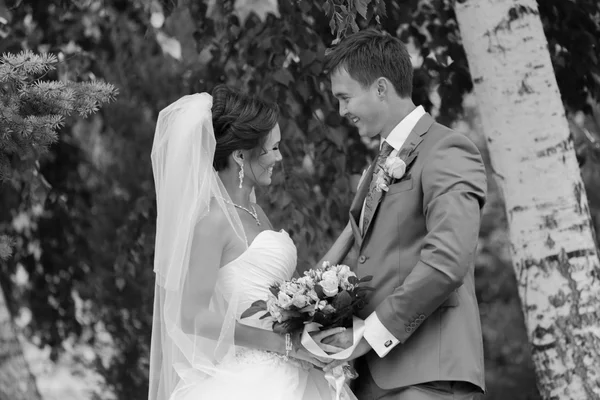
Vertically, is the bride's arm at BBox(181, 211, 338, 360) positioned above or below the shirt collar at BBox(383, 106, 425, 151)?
below

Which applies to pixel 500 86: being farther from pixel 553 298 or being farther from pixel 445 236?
pixel 445 236

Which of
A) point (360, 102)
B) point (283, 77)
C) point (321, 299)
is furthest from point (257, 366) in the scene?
point (283, 77)

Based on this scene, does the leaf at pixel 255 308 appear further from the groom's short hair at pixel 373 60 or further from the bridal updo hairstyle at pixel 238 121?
the groom's short hair at pixel 373 60

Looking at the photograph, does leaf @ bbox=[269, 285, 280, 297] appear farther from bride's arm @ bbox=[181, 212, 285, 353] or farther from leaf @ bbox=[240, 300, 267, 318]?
bride's arm @ bbox=[181, 212, 285, 353]

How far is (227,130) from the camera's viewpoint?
10.7ft

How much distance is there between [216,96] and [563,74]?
8.10 ft

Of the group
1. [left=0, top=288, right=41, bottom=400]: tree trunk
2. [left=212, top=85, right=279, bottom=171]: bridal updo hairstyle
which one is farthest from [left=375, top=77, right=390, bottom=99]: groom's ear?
[left=0, top=288, right=41, bottom=400]: tree trunk

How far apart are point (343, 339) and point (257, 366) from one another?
0.43 metres

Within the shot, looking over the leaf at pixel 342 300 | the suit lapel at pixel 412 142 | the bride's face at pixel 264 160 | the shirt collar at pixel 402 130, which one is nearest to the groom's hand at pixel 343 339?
the leaf at pixel 342 300

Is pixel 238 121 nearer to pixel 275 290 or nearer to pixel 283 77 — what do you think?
pixel 275 290

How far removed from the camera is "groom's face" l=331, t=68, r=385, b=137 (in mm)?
2969

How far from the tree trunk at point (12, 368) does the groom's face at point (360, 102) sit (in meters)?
3.51

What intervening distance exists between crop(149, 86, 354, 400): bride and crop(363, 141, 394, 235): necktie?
0.45m

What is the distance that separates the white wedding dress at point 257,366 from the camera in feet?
9.84
